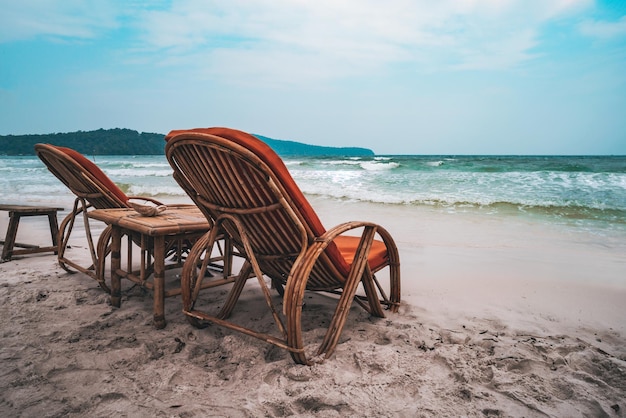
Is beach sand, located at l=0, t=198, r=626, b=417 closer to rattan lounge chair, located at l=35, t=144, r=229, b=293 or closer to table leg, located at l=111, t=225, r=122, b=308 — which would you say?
table leg, located at l=111, t=225, r=122, b=308

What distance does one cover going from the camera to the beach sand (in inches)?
58.0

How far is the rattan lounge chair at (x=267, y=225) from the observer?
5.35ft

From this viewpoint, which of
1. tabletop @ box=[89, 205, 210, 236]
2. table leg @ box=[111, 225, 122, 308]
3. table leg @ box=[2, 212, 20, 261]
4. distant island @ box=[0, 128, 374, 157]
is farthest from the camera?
distant island @ box=[0, 128, 374, 157]

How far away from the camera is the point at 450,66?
2203 cm

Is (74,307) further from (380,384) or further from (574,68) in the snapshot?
(574,68)

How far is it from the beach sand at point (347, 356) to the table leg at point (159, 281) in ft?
0.25

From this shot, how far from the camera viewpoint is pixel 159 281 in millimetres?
2197

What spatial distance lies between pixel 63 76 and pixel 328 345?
30.0 metres

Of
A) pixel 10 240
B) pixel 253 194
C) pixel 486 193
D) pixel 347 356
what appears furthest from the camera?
pixel 486 193

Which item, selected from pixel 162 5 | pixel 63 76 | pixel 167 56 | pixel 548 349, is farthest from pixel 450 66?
pixel 63 76

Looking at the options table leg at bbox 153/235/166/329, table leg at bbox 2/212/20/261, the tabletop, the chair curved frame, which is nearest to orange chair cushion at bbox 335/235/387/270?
the tabletop

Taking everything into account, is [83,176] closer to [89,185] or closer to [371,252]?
[89,185]

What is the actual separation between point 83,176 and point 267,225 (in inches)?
70.8

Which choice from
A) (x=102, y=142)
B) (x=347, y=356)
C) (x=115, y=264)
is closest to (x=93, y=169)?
(x=115, y=264)
